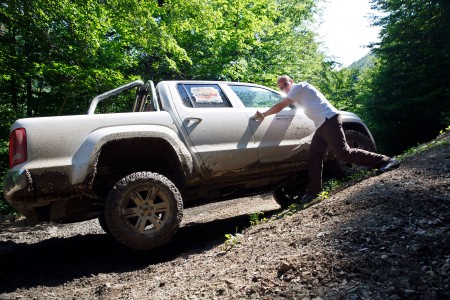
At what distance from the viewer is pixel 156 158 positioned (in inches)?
159

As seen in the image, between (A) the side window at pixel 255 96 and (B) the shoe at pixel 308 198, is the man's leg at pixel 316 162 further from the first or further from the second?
(A) the side window at pixel 255 96

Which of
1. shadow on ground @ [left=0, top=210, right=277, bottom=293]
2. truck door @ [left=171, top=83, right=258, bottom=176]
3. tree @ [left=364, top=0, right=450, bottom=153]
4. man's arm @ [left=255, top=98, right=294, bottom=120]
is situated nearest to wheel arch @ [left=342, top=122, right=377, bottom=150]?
man's arm @ [left=255, top=98, right=294, bottom=120]

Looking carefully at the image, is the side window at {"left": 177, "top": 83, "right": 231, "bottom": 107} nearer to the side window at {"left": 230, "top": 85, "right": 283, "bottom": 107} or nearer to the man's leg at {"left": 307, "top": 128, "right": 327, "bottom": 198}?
the side window at {"left": 230, "top": 85, "right": 283, "bottom": 107}

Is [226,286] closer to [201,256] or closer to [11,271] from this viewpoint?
[201,256]

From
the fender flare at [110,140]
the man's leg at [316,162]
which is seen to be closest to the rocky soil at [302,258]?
the man's leg at [316,162]

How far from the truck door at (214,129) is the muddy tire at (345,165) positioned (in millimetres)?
1557

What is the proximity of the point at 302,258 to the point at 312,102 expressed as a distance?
2.71 metres

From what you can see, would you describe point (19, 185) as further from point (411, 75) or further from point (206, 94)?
point (411, 75)

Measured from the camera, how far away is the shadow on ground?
3396 mm

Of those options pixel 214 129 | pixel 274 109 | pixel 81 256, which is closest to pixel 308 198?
pixel 274 109

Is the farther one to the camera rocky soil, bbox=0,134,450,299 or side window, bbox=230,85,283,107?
side window, bbox=230,85,283,107

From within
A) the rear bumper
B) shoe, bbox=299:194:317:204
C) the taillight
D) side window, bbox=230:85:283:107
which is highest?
side window, bbox=230:85:283:107

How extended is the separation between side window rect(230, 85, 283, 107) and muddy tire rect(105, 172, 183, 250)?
5.94 feet

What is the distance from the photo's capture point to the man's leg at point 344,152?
14.0 feet
